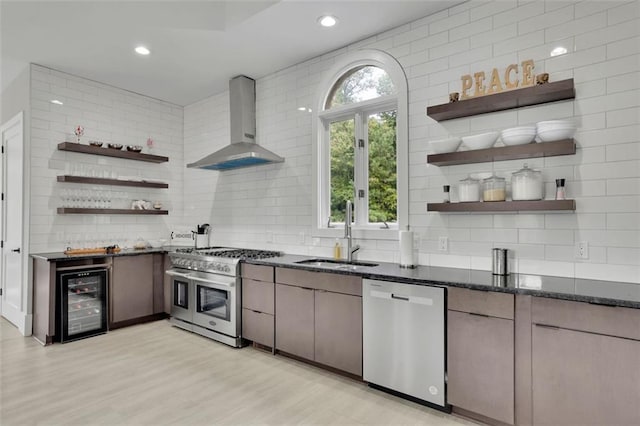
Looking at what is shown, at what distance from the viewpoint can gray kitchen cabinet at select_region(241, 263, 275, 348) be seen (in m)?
3.41

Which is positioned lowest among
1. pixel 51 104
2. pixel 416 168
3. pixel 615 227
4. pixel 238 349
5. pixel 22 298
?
pixel 238 349

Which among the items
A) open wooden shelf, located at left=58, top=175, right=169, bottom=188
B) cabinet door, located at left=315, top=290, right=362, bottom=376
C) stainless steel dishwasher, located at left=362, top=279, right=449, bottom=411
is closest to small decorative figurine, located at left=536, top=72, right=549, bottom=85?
stainless steel dishwasher, located at left=362, top=279, right=449, bottom=411

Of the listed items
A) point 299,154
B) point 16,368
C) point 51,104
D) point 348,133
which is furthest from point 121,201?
point 348,133

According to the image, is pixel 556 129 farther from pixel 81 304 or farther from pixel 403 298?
pixel 81 304

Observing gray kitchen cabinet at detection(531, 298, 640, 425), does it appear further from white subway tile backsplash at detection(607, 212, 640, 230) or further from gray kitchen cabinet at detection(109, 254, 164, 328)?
gray kitchen cabinet at detection(109, 254, 164, 328)

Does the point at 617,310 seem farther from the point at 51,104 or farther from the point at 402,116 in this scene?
the point at 51,104

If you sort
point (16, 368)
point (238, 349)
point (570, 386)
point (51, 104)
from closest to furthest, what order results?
1. point (570, 386)
2. point (16, 368)
3. point (238, 349)
4. point (51, 104)

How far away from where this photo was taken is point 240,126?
173 inches

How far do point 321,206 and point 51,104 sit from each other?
3.35m

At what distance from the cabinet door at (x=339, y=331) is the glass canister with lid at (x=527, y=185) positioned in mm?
1352

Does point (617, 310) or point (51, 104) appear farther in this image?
point (51, 104)

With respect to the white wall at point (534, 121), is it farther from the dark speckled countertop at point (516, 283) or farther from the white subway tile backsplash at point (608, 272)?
the dark speckled countertop at point (516, 283)

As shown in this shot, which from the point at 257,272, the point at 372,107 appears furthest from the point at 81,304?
the point at 372,107

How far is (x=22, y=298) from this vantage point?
13.5ft
